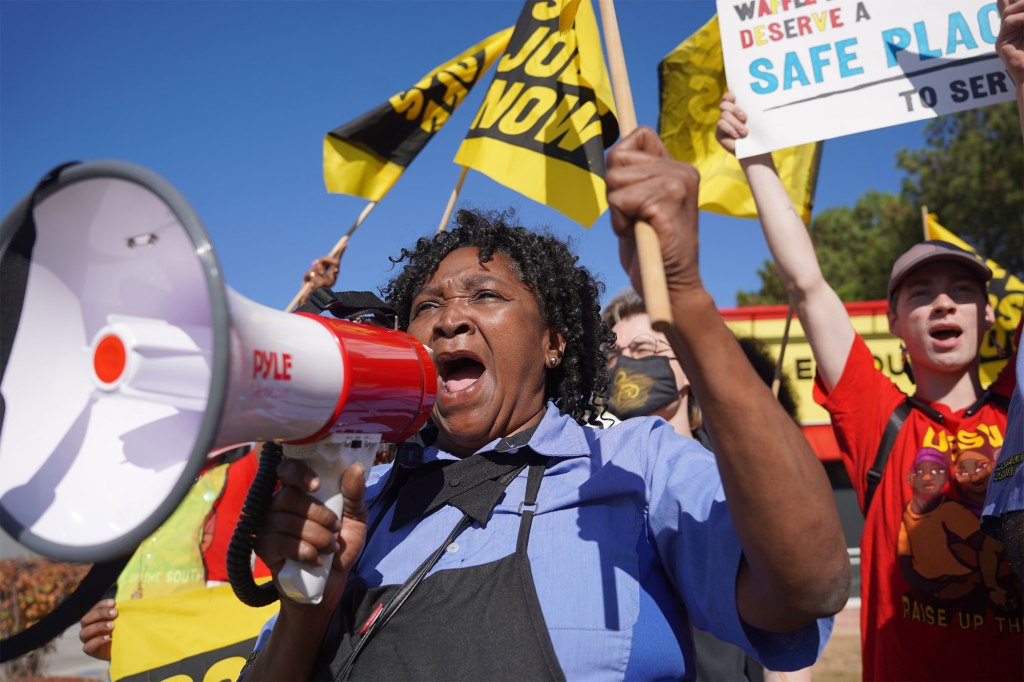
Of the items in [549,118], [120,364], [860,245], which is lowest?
[120,364]

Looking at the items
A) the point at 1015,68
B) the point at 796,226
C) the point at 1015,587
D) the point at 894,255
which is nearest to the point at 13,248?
the point at 796,226

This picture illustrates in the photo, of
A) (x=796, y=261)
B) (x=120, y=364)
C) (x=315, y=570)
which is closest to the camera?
(x=120, y=364)

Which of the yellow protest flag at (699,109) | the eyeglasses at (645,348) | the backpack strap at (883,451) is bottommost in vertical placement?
the backpack strap at (883,451)

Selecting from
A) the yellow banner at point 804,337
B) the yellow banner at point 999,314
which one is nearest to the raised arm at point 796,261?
the yellow banner at point 999,314

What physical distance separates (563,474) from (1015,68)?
5.98ft

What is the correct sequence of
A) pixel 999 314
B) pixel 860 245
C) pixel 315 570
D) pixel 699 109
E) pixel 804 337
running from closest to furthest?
pixel 315 570 → pixel 699 109 → pixel 999 314 → pixel 804 337 → pixel 860 245

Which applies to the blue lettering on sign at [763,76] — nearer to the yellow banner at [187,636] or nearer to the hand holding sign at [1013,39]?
the hand holding sign at [1013,39]

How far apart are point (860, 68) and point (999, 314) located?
272 cm

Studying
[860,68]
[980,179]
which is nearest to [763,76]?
[860,68]

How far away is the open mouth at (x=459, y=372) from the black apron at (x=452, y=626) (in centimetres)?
37

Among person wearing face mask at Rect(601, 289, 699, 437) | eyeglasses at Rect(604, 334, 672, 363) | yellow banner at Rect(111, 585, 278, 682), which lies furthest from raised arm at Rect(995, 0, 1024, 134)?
yellow banner at Rect(111, 585, 278, 682)

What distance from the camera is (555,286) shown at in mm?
2459

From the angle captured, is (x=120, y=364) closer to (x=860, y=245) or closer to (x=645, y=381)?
(x=645, y=381)

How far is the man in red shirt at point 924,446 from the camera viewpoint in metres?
2.58
